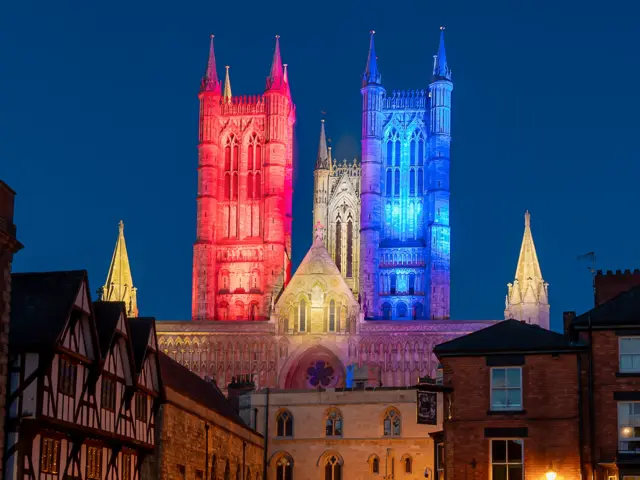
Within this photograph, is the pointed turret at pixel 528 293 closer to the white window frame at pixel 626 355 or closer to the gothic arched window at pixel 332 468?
the gothic arched window at pixel 332 468

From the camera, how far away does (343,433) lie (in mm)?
67688

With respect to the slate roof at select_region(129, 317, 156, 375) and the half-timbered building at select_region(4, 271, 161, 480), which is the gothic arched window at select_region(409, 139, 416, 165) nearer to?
the slate roof at select_region(129, 317, 156, 375)

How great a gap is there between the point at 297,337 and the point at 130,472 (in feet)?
192

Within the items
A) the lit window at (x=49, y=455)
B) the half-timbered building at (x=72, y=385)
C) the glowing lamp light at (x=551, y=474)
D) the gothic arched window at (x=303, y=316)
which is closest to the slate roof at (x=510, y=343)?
the glowing lamp light at (x=551, y=474)

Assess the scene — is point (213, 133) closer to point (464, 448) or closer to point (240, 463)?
point (240, 463)

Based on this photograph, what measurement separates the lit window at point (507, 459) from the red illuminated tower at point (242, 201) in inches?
2736

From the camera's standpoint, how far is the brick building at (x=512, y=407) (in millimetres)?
40156

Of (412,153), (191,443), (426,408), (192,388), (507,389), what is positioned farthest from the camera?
(412,153)

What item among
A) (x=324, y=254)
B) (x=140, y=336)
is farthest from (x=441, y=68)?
(x=140, y=336)

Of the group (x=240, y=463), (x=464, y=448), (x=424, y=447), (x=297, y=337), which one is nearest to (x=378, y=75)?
(x=297, y=337)

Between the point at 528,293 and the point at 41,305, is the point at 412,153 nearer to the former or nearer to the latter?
the point at 528,293

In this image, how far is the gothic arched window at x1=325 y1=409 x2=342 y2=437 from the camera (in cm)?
6794

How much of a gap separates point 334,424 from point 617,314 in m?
29.9

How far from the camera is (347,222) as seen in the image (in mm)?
123438
